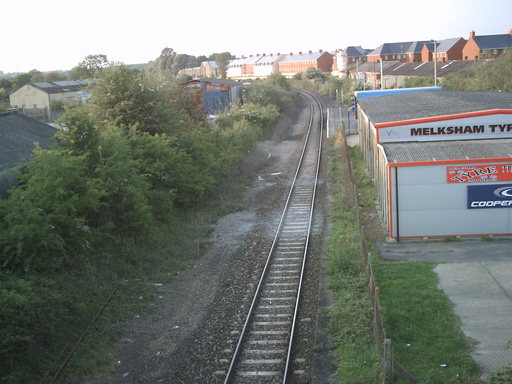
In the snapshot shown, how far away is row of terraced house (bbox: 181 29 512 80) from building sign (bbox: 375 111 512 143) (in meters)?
38.9

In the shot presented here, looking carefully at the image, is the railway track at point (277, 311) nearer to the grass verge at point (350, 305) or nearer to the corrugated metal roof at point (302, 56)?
the grass verge at point (350, 305)

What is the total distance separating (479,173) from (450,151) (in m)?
1.12

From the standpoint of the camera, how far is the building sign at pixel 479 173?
14.5 meters

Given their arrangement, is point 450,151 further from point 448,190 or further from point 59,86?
point 59,86

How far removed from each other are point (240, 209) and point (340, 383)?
41.0 ft

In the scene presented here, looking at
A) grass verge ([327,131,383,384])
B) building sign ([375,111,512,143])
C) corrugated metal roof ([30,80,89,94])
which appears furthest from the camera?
corrugated metal roof ([30,80,89,94])

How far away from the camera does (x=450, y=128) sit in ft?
58.0

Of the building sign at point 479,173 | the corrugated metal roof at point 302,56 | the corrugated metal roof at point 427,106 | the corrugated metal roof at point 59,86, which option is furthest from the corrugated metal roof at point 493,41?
the building sign at point 479,173

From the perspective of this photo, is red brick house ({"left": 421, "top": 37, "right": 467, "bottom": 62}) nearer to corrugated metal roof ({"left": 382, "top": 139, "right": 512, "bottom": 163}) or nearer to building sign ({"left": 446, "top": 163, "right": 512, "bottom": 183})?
corrugated metal roof ({"left": 382, "top": 139, "right": 512, "bottom": 163})

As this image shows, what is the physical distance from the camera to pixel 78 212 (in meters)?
12.7

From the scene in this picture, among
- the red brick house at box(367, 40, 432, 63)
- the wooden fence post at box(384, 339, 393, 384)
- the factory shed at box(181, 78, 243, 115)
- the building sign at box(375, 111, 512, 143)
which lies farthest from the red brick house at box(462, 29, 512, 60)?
the wooden fence post at box(384, 339, 393, 384)

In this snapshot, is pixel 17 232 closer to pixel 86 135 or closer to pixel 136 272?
pixel 136 272

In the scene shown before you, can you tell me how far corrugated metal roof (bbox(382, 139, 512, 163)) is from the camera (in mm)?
14867

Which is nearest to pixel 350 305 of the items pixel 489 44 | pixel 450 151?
pixel 450 151
